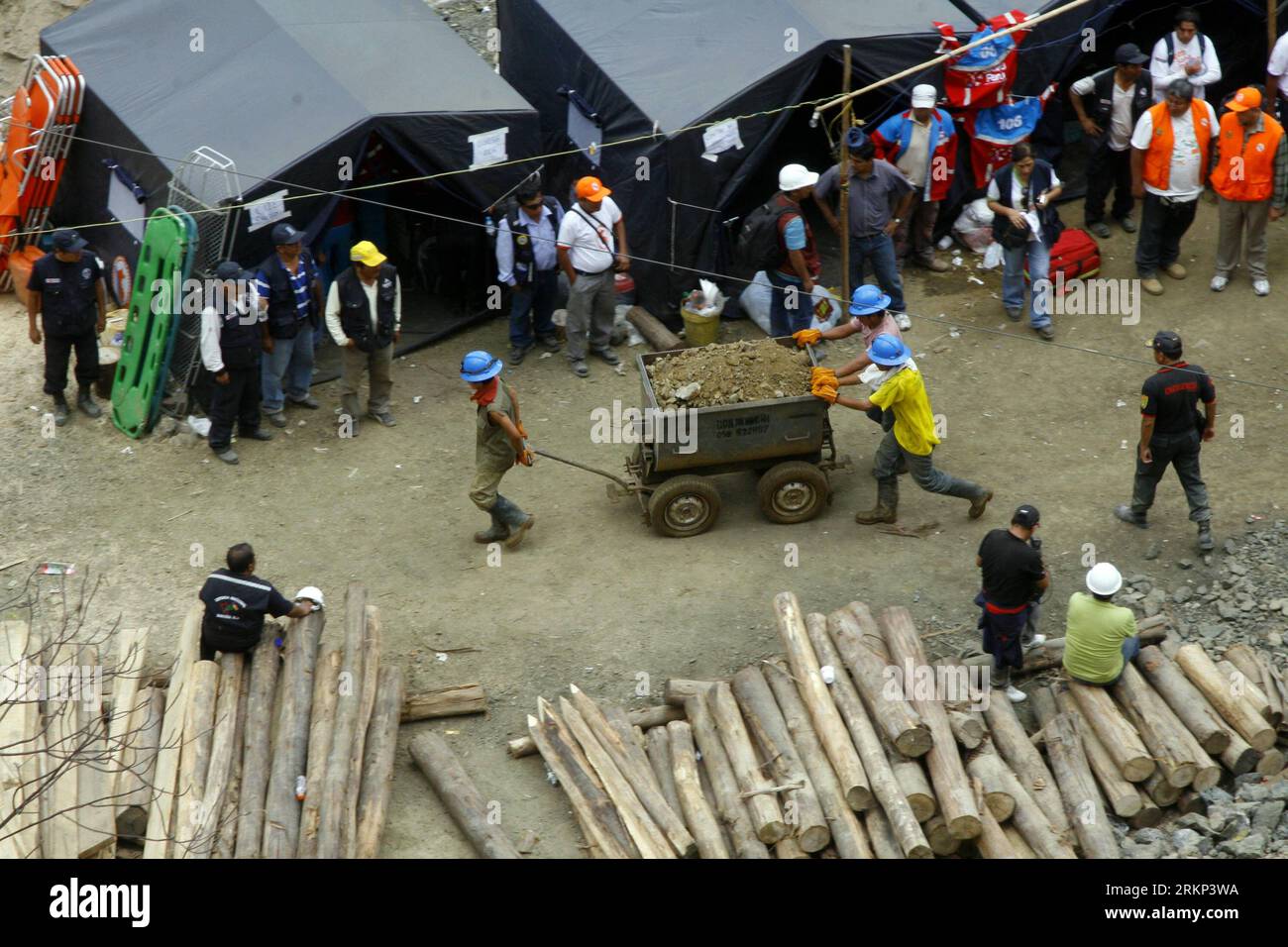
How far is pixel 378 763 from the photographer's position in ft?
31.7

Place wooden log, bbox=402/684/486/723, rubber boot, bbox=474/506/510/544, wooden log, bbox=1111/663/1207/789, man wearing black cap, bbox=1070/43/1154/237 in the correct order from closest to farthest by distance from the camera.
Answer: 1. wooden log, bbox=1111/663/1207/789
2. wooden log, bbox=402/684/486/723
3. rubber boot, bbox=474/506/510/544
4. man wearing black cap, bbox=1070/43/1154/237

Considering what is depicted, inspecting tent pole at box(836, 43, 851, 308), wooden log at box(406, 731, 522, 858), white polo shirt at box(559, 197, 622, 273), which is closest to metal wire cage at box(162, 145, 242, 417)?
white polo shirt at box(559, 197, 622, 273)

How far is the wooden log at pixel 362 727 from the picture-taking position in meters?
9.14

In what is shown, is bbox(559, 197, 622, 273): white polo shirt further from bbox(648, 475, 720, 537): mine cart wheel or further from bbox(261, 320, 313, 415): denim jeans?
bbox(648, 475, 720, 537): mine cart wheel

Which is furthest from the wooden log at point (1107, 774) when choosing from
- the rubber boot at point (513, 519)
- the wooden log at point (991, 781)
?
the rubber boot at point (513, 519)

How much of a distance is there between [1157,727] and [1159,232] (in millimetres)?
6637

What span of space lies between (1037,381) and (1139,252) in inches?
83.7

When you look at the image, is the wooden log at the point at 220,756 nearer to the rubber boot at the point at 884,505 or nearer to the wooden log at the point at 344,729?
the wooden log at the point at 344,729

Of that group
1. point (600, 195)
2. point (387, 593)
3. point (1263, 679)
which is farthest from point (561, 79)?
point (1263, 679)

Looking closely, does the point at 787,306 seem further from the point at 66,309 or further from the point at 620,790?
the point at 66,309

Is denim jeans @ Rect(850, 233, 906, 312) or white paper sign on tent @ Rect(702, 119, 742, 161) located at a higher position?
white paper sign on tent @ Rect(702, 119, 742, 161)

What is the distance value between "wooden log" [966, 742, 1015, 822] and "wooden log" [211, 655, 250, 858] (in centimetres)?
428

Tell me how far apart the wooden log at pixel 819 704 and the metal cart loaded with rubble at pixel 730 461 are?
1.42 metres

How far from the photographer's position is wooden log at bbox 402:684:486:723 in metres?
10.3
